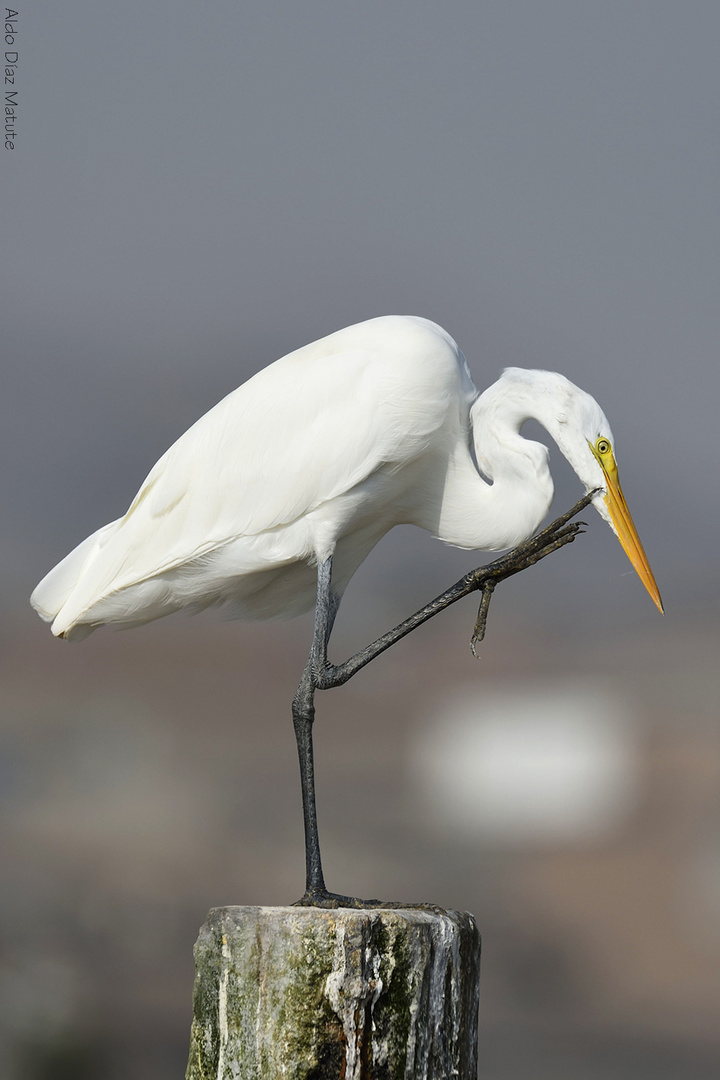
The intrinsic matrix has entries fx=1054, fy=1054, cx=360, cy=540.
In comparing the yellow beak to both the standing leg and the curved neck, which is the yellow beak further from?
the standing leg

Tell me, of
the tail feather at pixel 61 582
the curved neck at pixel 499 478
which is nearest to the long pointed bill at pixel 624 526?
the curved neck at pixel 499 478

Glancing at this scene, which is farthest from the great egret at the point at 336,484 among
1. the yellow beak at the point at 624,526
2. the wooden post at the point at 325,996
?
the wooden post at the point at 325,996

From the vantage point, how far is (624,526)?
2.92 metres

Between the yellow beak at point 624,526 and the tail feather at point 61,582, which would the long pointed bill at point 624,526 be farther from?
the tail feather at point 61,582

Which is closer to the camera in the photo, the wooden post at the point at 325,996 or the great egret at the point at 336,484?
the wooden post at the point at 325,996

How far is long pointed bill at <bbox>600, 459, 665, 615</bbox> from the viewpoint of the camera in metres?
2.92

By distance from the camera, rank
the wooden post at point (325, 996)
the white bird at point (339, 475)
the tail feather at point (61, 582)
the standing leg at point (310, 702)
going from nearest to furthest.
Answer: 1. the wooden post at point (325, 996)
2. the standing leg at point (310, 702)
3. the white bird at point (339, 475)
4. the tail feather at point (61, 582)

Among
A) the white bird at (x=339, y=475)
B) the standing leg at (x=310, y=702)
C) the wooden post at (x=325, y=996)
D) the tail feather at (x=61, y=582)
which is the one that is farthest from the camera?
the tail feather at (x=61, y=582)

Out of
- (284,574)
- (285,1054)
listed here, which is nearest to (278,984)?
(285,1054)

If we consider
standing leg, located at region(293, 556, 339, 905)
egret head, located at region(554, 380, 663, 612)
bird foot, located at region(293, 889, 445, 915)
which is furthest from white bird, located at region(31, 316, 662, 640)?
bird foot, located at region(293, 889, 445, 915)

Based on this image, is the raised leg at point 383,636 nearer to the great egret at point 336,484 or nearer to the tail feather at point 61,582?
the great egret at point 336,484

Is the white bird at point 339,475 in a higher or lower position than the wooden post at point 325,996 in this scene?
higher

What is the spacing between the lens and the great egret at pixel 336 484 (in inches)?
113

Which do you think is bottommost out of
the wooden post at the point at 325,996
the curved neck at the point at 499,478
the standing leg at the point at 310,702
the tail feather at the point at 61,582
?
the wooden post at the point at 325,996
